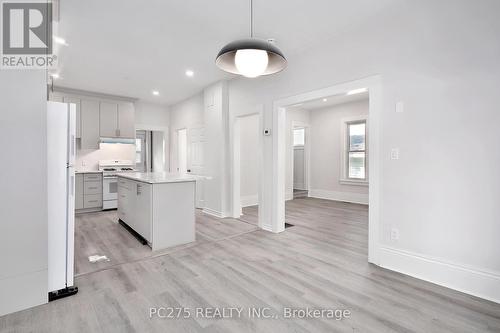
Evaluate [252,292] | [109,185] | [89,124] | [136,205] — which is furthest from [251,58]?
[89,124]

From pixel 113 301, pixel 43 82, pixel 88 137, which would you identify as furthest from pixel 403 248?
pixel 88 137

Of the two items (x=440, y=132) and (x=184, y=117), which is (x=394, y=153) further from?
(x=184, y=117)

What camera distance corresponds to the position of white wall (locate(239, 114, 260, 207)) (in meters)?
6.27

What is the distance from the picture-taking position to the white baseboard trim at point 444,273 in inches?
85.0

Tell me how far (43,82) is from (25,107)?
0.26 m

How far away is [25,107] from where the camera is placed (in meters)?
2.02

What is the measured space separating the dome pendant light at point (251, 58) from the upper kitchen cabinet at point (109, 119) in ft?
17.3

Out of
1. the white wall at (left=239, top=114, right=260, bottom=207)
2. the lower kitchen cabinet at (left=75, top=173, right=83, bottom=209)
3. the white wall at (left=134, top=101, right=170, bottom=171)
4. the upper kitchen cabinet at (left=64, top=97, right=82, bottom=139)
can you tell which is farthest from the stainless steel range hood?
the white wall at (left=239, top=114, right=260, bottom=207)

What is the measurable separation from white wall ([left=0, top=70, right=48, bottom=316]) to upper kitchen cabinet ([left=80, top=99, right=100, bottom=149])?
4.33 meters

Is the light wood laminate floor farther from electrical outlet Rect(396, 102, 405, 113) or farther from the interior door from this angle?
the interior door

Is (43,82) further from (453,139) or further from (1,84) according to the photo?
(453,139)

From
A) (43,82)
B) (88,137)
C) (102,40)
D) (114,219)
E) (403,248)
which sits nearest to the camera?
(43,82)

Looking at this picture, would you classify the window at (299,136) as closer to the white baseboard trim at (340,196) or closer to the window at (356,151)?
the window at (356,151)

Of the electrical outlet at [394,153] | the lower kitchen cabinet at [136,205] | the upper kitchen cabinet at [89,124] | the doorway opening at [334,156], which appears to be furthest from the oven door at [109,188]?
the electrical outlet at [394,153]
